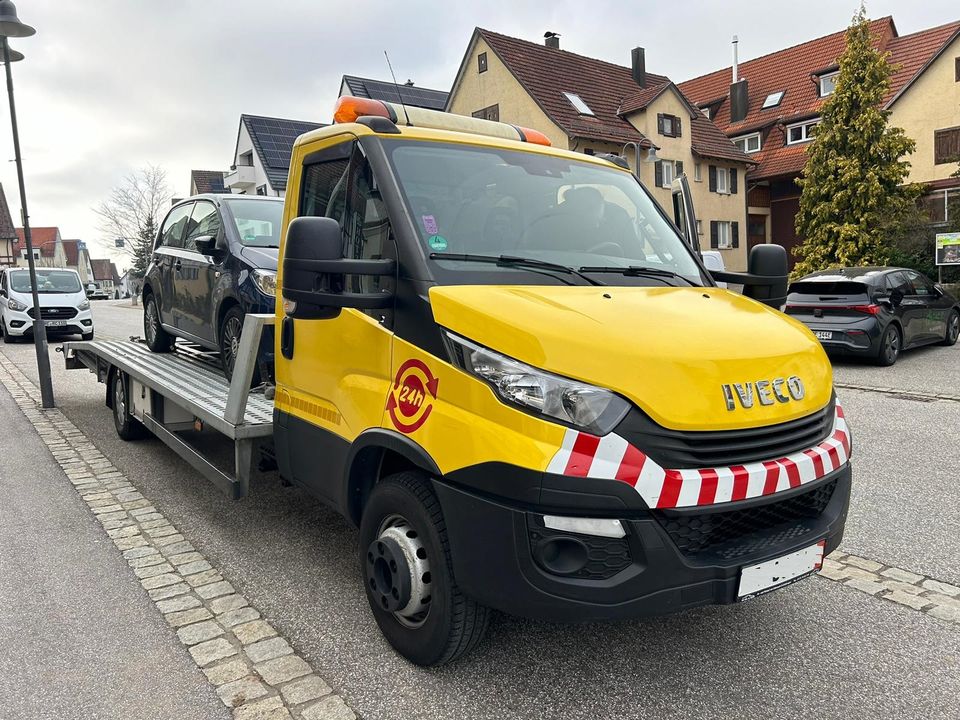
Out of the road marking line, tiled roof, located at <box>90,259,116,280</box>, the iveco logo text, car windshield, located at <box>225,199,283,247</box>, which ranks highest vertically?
tiled roof, located at <box>90,259,116,280</box>

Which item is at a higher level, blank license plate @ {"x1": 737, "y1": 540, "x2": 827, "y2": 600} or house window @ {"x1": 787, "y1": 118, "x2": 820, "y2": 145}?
house window @ {"x1": 787, "y1": 118, "x2": 820, "y2": 145}

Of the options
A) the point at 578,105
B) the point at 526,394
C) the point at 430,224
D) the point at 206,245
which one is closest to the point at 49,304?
the point at 206,245

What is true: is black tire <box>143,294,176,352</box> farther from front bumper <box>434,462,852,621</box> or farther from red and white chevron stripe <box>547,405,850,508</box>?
red and white chevron stripe <box>547,405,850,508</box>

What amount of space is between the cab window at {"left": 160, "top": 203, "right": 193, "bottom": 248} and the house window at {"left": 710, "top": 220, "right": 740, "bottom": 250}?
3590 centimetres

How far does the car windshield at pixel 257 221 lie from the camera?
618cm

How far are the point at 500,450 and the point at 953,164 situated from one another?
1474 inches

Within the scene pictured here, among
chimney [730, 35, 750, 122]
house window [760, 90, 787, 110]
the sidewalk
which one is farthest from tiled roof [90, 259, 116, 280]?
the sidewalk

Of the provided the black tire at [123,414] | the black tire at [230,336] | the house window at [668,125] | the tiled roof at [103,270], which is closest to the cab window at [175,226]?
the black tire at [123,414]

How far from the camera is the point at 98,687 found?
122 inches

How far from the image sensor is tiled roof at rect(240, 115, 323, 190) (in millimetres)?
46719

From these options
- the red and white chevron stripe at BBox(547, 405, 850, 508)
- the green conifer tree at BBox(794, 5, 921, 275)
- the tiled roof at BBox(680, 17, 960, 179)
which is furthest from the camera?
the tiled roof at BBox(680, 17, 960, 179)

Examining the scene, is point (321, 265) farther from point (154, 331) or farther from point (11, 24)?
point (11, 24)

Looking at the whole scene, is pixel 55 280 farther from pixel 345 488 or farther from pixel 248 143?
pixel 248 143

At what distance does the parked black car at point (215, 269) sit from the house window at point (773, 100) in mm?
42361
